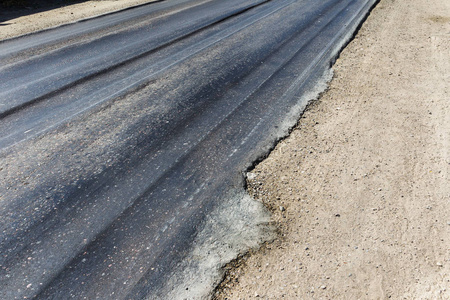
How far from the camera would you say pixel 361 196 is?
4422 millimetres

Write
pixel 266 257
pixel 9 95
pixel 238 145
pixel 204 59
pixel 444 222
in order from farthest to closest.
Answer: pixel 204 59 < pixel 9 95 < pixel 238 145 < pixel 444 222 < pixel 266 257

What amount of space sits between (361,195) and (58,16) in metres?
13.1

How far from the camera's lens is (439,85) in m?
7.27

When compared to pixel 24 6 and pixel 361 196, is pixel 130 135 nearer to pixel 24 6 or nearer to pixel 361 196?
pixel 361 196

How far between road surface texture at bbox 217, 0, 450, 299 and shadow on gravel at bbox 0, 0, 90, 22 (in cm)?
1241

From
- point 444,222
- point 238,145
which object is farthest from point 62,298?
point 444,222

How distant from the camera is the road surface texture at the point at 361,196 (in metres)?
3.40

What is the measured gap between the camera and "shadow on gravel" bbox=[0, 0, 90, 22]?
1334 cm

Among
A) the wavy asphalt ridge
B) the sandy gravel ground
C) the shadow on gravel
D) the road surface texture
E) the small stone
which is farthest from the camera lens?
the shadow on gravel

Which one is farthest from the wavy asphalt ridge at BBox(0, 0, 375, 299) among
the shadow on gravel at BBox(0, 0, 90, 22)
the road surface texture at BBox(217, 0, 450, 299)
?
the shadow on gravel at BBox(0, 0, 90, 22)

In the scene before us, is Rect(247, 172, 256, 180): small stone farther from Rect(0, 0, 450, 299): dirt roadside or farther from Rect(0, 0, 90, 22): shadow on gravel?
Rect(0, 0, 90, 22): shadow on gravel

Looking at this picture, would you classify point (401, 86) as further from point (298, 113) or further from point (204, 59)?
point (204, 59)

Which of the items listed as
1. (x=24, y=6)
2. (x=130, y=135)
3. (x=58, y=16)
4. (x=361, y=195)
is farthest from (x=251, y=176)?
(x=24, y=6)

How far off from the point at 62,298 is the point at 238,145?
3.13 m
